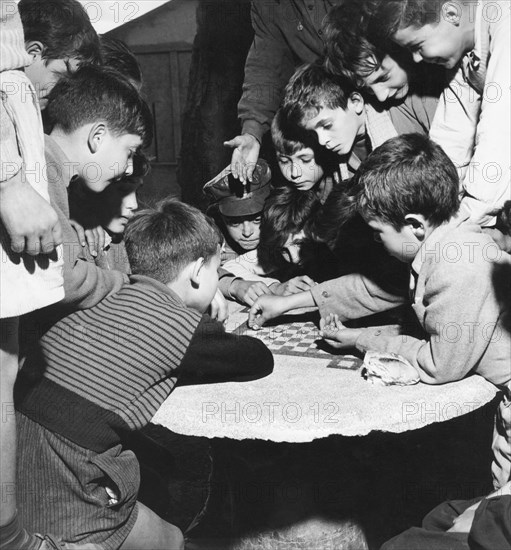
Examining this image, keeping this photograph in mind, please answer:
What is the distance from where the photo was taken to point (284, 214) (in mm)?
3277

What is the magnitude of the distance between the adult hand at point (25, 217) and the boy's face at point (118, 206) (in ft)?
3.62

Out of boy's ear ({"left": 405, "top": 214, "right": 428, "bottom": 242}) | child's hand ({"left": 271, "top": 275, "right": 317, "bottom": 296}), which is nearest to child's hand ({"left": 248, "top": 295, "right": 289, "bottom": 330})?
child's hand ({"left": 271, "top": 275, "right": 317, "bottom": 296})

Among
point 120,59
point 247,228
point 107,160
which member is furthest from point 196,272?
point 120,59

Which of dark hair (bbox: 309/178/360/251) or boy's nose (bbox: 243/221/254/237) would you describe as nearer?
dark hair (bbox: 309/178/360/251)

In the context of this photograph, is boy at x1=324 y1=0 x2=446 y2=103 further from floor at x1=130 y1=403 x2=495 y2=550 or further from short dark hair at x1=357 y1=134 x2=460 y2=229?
floor at x1=130 y1=403 x2=495 y2=550

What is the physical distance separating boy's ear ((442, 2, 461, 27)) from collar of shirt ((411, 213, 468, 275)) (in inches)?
29.7

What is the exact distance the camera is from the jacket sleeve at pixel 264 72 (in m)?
3.55

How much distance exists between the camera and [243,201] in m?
3.49

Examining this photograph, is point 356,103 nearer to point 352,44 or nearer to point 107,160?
point 352,44

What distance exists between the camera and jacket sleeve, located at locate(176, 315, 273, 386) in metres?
2.12

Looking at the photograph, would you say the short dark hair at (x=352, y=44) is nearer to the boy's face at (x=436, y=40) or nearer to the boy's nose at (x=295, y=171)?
the boy's face at (x=436, y=40)

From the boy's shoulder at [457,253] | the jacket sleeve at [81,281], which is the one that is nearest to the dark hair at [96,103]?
the jacket sleeve at [81,281]

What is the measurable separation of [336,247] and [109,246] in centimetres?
92

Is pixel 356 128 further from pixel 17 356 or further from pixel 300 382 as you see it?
pixel 17 356
